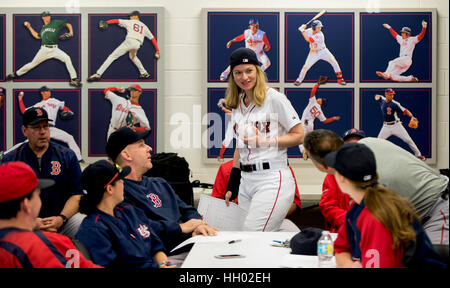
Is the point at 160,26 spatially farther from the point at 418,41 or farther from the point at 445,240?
the point at 445,240

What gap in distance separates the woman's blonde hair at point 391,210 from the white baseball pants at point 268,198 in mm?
1056

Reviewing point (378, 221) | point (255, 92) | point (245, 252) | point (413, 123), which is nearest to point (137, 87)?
point (255, 92)

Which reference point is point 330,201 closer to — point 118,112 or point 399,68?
point 399,68

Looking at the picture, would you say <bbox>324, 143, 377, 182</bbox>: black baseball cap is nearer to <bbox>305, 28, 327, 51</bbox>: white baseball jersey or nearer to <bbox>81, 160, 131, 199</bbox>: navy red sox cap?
<bbox>81, 160, 131, 199</bbox>: navy red sox cap

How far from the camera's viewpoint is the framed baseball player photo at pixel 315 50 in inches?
126

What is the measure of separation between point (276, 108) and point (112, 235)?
0.99m

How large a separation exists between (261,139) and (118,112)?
3.44 ft

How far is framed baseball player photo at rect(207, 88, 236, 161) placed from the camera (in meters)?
2.89

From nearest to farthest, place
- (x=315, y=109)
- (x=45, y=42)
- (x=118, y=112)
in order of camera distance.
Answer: (x=45, y=42) < (x=118, y=112) < (x=315, y=109)

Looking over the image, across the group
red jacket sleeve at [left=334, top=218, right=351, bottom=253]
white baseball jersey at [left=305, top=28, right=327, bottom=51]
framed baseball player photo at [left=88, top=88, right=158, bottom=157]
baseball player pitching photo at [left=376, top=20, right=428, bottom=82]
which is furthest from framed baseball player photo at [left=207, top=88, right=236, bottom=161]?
red jacket sleeve at [left=334, top=218, right=351, bottom=253]

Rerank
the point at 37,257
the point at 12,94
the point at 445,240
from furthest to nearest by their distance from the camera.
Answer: the point at 12,94 < the point at 445,240 < the point at 37,257

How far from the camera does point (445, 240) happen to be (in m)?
1.20

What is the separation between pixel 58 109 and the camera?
2217mm

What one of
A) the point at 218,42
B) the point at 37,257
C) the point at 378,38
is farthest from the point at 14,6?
the point at 378,38
